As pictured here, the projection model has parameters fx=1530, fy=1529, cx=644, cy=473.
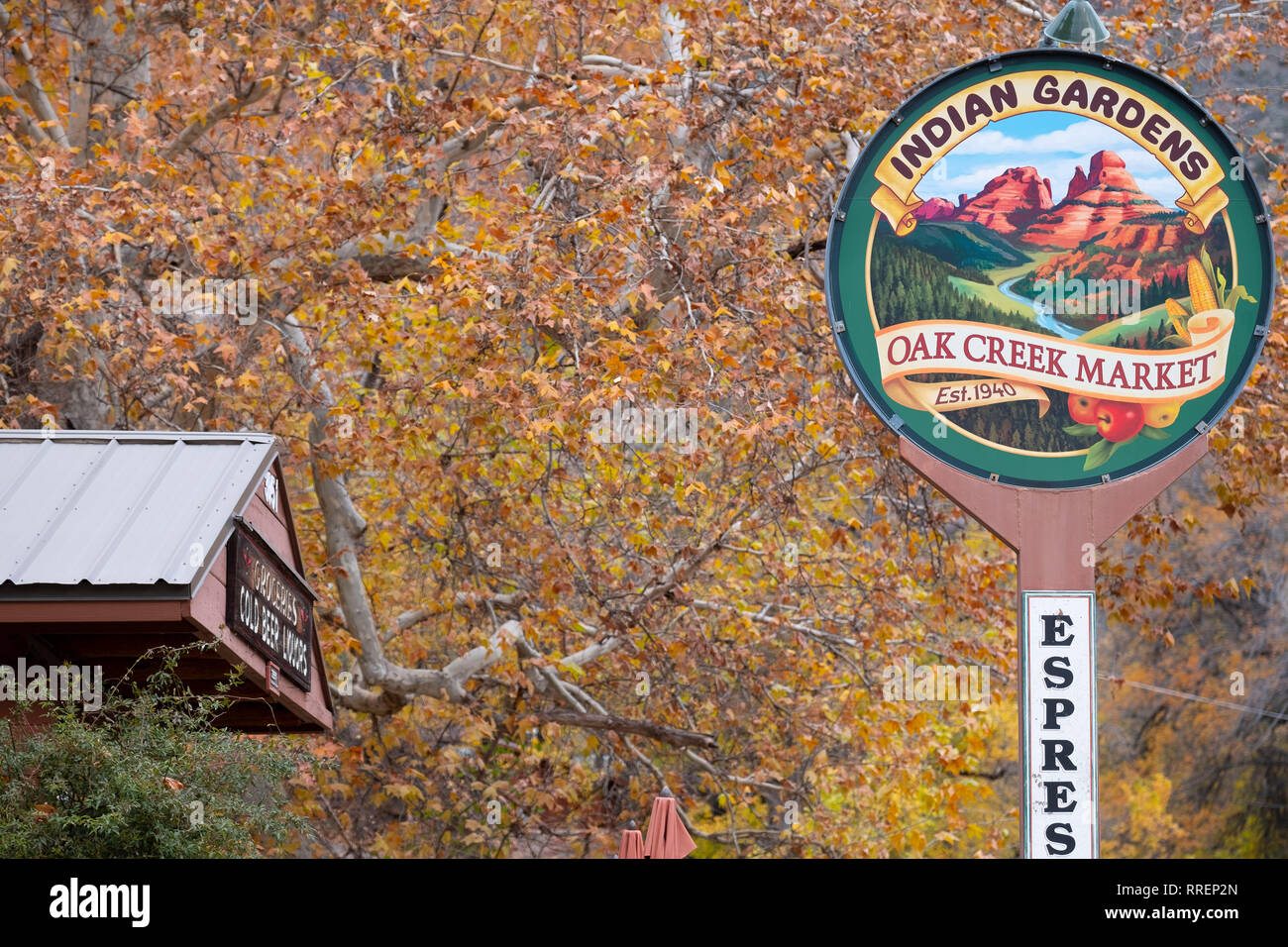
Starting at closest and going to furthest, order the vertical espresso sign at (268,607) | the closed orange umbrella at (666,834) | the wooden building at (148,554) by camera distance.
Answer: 1. the wooden building at (148,554)
2. the closed orange umbrella at (666,834)
3. the vertical espresso sign at (268,607)

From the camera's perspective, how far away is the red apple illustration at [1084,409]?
6180 mm

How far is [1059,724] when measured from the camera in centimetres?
581

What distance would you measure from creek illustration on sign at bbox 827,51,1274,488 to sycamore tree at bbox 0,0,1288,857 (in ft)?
16.4

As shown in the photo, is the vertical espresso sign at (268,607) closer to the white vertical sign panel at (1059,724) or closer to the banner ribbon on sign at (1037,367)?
the banner ribbon on sign at (1037,367)

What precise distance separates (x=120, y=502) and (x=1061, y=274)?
399cm

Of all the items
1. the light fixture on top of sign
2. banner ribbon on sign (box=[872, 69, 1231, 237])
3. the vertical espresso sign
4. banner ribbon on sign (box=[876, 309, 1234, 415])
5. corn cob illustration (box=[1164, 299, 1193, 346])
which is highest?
the light fixture on top of sign

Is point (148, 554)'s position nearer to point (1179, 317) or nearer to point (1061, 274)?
point (1061, 274)

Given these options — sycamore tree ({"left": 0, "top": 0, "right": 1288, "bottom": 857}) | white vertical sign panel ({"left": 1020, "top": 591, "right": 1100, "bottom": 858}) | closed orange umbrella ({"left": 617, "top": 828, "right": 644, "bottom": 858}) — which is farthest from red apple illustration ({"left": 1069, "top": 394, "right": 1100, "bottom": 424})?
Answer: sycamore tree ({"left": 0, "top": 0, "right": 1288, "bottom": 857})

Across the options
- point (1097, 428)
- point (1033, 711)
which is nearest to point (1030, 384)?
point (1097, 428)

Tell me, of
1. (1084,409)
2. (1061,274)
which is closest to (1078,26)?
(1061,274)

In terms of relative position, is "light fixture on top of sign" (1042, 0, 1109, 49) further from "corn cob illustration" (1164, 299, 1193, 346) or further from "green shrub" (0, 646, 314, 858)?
"green shrub" (0, 646, 314, 858)

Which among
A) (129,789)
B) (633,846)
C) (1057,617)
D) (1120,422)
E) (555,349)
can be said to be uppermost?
(555,349)

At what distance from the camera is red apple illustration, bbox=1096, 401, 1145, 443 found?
6.18 metres

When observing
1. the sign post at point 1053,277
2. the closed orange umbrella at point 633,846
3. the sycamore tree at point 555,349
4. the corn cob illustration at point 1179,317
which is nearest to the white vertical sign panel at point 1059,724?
the sign post at point 1053,277
